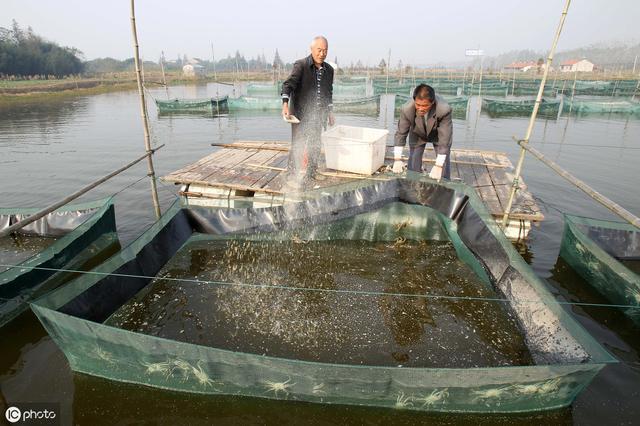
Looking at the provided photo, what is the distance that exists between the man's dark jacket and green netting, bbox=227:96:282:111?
646 inches

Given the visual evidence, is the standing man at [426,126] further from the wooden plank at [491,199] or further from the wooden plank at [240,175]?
the wooden plank at [240,175]

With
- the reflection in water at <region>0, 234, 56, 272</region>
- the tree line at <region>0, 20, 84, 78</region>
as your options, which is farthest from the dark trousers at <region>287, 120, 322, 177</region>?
the tree line at <region>0, 20, 84, 78</region>

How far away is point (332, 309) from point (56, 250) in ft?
12.0

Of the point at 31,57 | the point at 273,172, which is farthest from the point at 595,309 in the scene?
the point at 31,57

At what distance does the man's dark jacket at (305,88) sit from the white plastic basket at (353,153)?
Result: 0.68 m

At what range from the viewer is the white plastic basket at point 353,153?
244 inches

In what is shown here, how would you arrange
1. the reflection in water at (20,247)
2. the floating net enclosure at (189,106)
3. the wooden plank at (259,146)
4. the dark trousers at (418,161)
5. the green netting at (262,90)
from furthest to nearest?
1. the green netting at (262,90)
2. the floating net enclosure at (189,106)
3. the wooden plank at (259,146)
4. the dark trousers at (418,161)
5. the reflection in water at (20,247)

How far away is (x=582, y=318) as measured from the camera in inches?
164

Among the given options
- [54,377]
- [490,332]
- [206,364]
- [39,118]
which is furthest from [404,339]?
[39,118]

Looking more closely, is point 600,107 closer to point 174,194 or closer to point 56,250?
point 174,194

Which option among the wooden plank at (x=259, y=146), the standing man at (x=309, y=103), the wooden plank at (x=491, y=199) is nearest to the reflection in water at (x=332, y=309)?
the wooden plank at (x=491, y=199)

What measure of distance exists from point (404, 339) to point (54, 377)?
3473mm

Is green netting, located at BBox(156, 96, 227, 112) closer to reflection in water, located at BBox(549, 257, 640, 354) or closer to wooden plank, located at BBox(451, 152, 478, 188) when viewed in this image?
wooden plank, located at BBox(451, 152, 478, 188)

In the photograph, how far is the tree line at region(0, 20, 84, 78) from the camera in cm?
4426
